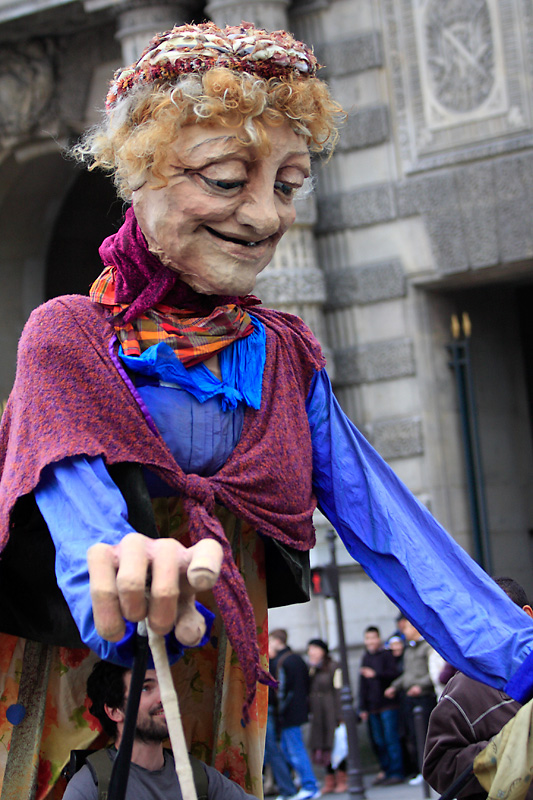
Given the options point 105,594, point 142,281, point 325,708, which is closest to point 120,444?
point 142,281

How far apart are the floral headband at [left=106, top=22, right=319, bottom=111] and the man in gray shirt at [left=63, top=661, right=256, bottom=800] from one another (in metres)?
1.35

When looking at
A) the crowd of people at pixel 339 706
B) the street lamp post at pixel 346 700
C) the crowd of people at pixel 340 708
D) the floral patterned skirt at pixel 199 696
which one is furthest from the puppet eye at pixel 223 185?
the crowd of people at pixel 339 706

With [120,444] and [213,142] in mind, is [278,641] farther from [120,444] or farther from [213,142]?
[213,142]

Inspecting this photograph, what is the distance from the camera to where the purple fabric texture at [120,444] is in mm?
2510

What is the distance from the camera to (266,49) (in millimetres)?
2697

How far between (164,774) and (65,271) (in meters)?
12.3

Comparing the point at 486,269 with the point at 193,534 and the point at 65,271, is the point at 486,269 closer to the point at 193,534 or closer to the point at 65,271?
the point at 65,271

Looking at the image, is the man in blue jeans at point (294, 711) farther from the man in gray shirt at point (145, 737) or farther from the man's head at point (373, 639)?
the man in gray shirt at point (145, 737)

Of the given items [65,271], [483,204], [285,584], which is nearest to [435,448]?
[483,204]

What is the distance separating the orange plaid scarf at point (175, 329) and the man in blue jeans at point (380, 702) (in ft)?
23.1

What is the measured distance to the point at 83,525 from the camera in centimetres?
238

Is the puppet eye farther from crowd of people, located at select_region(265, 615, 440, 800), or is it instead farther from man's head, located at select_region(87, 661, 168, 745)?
crowd of people, located at select_region(265, 615, 440, 800)

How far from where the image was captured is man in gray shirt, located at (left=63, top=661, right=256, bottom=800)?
2748 mm

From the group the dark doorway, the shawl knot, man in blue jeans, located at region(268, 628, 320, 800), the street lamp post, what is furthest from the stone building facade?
the shawl knot
